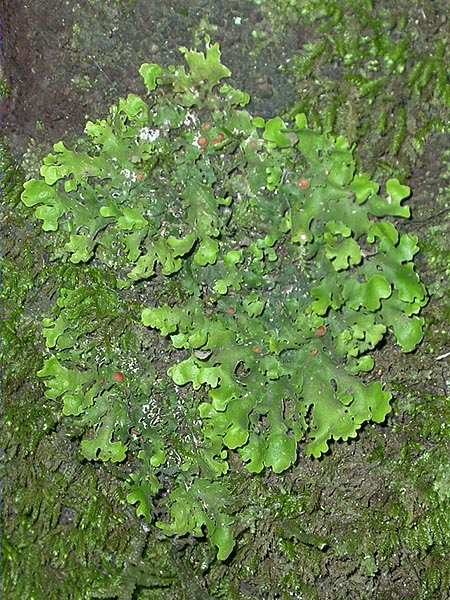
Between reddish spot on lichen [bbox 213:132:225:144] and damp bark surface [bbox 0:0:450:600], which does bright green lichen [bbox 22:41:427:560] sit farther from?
damp bark surface [bbox 0:0:450:600]

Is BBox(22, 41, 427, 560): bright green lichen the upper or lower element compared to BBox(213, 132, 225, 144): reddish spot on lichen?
lower

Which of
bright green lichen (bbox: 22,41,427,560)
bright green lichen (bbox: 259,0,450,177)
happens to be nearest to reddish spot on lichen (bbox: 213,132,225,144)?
bright green lichen (bbox: 22,41,427,560)

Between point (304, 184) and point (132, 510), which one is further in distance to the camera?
point (132, 510)

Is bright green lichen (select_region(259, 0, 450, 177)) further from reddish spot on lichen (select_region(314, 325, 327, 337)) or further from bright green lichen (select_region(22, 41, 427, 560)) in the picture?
reddish spot on lichen (select_region(314, 325, 327, 337))

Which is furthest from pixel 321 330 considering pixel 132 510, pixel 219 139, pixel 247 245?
pixel 132 510

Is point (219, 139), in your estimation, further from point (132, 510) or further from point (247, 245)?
point (132, 510)

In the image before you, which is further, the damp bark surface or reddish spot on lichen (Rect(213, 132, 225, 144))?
the damp bark surface

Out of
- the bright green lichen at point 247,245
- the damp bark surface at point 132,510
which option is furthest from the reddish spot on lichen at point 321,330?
the damp bark surface at point 132,510

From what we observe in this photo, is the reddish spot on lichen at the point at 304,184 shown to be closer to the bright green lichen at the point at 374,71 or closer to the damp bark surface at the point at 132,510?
the bright green lichen at the point at 374,71

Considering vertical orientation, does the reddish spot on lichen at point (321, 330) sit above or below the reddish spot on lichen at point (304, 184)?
below
